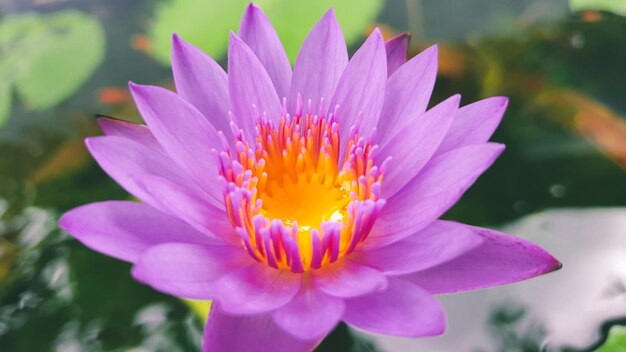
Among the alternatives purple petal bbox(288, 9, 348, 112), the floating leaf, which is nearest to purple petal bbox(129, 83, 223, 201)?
purple petal bbox(288, 9, 348, 112)

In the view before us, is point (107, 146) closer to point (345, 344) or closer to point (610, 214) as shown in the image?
point (345, 344)

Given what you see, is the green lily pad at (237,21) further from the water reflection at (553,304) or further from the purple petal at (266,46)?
the water reflection at (553,304)

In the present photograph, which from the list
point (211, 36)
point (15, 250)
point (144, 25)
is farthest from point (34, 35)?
point (15, 250)

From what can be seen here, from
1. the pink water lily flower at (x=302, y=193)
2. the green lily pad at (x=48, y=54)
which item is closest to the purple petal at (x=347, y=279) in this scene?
the pink water lily flower at (x=302, y=193)

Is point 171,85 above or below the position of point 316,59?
below

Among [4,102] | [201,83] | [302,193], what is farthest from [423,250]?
[4,102]

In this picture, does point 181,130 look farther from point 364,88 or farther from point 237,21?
point 237,21

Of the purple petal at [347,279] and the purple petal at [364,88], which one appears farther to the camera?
the purple petal at [364,88]
